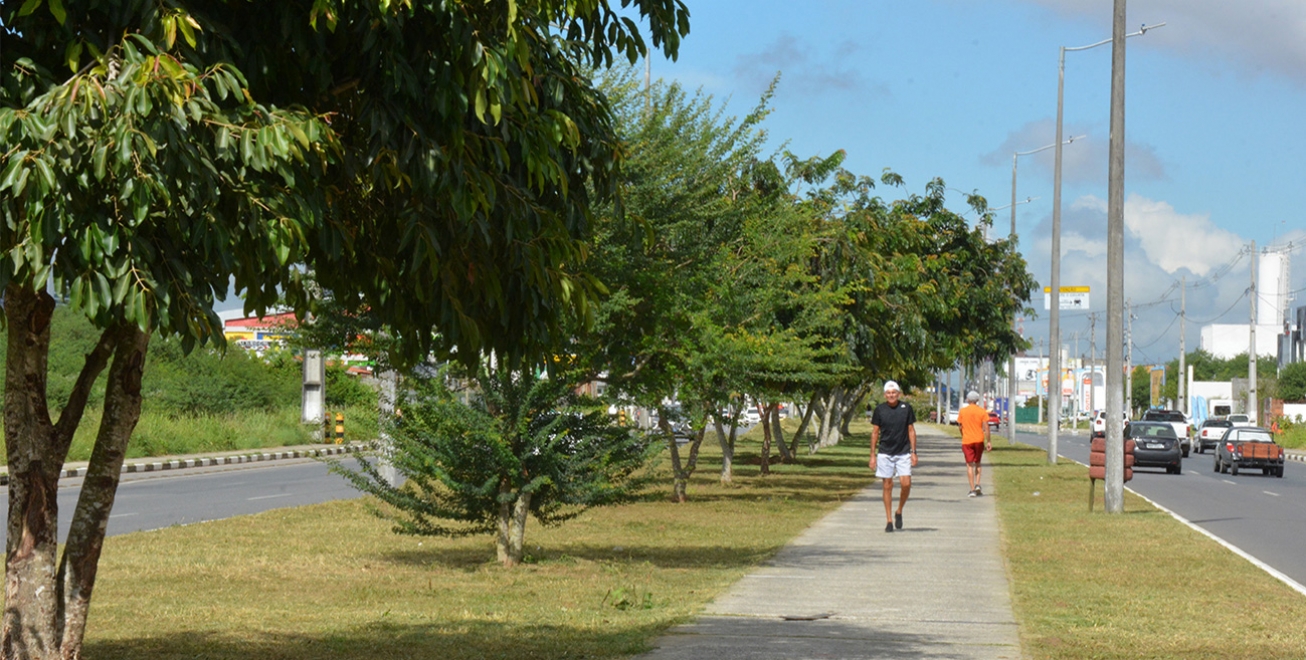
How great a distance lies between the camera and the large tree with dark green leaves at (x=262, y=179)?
4.46 meters

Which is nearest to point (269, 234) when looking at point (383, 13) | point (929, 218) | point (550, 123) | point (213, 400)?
point (383, 13)

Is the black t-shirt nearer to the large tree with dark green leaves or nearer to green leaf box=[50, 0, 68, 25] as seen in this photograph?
the large tree with dark green leaves

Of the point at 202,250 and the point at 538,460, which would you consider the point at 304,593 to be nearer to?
the point at 538,460

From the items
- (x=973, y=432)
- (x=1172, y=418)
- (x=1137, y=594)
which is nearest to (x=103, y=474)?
(x=1137, y=594)

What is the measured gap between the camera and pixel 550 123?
5.81 metres

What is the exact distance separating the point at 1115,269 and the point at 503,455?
36.9ft

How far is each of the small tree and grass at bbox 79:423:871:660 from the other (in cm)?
49

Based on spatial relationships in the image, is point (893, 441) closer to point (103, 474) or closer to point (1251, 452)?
point (103, 474)

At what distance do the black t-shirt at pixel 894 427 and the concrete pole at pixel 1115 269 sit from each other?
4.66 metres

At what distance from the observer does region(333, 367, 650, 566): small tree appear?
1277 centimetres

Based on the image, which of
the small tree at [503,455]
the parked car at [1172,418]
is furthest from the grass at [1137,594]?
the parked car at [1172,418]

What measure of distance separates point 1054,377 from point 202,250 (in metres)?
38.2

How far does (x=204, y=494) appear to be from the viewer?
25.3m

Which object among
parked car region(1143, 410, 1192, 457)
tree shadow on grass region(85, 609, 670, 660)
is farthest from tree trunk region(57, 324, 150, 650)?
parked car region(1143, 410, 1192, 457)
